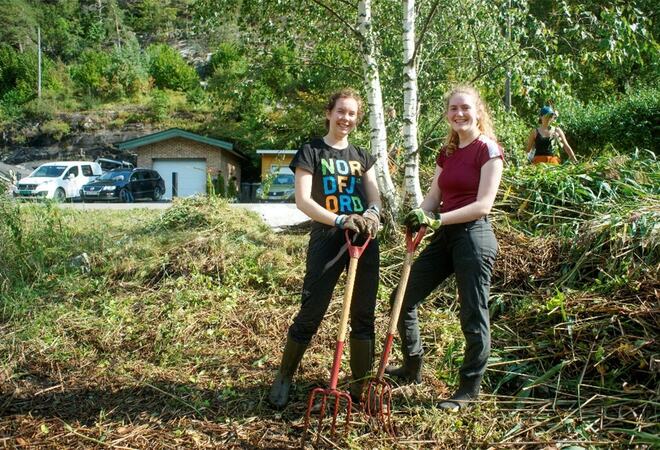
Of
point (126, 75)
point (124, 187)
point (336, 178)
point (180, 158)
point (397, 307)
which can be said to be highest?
point (126, 75)

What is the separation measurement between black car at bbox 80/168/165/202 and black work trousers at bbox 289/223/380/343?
743 inches

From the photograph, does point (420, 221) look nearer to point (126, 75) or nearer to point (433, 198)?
point (433, 198)

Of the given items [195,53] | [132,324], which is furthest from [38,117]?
[132,324]

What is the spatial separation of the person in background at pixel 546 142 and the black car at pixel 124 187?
1730 cm

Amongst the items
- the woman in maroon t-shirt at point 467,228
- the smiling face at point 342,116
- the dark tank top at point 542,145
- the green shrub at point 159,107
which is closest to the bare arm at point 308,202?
the smiling face at point 342,116

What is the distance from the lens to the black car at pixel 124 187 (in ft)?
69.2

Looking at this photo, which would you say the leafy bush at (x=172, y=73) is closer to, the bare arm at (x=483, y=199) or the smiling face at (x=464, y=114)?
the smiling face at (x=464, y=114)

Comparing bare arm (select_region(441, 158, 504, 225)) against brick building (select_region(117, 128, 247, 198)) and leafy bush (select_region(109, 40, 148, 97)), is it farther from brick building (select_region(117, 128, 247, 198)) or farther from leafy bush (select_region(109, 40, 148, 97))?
leafy bush (select_region(109, 40, 148, 97))

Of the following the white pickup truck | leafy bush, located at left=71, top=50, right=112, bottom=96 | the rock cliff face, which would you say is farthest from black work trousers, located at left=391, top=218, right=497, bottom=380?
leafy bush, located at left=71, top=50, right=112, bottom=96

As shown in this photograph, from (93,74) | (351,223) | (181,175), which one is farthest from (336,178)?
(93,74)

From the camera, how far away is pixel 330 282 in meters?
3.20

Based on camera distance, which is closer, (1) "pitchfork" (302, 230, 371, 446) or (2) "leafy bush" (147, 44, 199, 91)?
(1) "pitchfork" (302, 230, 371, 446)

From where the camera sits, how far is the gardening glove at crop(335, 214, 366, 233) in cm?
296

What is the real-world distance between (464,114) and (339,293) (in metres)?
2.29
